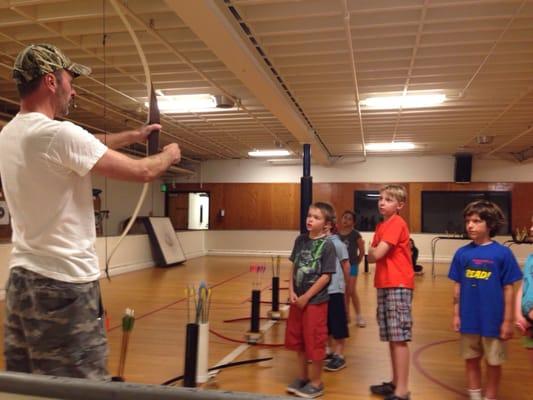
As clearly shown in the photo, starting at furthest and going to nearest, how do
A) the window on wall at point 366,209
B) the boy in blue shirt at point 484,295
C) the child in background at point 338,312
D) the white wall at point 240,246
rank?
1. the window on wall at point 366,209
2. the white wall at point 240,246
3. the child in background at point 338,312
4. the boy in blue shirt at point 484,295

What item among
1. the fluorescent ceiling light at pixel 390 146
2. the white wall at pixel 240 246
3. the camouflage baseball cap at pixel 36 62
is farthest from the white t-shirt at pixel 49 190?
the fluorescent ceiling light at pixel 390 146

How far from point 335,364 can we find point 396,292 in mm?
1015

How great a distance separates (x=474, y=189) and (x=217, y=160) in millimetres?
6932

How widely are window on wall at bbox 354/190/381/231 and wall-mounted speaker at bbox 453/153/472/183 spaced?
6.70 feet

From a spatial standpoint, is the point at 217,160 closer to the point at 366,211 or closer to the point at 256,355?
the point at 366,211

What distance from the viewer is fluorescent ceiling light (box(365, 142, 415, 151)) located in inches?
402

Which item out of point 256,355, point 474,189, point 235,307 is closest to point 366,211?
point 474,189

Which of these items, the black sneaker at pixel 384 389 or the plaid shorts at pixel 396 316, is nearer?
the plaid shorts at pixel 396 316

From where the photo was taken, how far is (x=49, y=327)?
46.6 inches

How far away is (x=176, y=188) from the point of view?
43.0 feet

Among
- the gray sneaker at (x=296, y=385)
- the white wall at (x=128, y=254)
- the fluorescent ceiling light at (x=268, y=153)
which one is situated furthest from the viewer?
the fluorescent ceiling light at (x=268, y=153)

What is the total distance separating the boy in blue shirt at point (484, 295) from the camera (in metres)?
2.38

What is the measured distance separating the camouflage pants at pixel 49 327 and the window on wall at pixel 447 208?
1130 cm

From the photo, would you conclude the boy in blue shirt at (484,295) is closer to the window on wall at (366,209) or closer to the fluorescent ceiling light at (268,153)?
the fluorescent ceiling light at (268,153)
